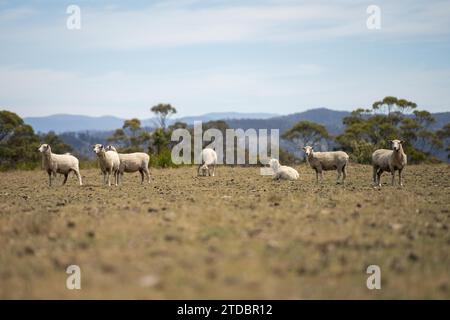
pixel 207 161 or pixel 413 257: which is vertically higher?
pixel 207 161

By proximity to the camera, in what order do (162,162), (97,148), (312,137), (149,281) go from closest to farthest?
(149,281) < (97,148) < (162,162) < (312,137)

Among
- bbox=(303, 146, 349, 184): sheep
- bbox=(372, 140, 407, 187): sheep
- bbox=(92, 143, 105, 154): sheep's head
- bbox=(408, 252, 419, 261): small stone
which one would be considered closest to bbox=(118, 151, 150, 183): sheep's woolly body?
bbox=(92, 143, 105, 154): sheep's head

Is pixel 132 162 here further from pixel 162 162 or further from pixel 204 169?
pixel 162 162

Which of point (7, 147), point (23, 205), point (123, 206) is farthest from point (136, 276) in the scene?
point (7, 147)

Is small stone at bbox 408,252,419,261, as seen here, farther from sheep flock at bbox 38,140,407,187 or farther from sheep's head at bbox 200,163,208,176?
sheep's head at bbox 200,163,208,176

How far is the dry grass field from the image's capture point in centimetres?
708

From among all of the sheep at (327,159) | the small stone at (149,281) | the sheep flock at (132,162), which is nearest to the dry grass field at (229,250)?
the small stone at (149,281)

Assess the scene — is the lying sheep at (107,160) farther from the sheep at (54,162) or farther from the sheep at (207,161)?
the sheep at (207,161)

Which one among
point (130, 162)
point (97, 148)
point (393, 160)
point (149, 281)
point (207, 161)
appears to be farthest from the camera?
point (207, 161)

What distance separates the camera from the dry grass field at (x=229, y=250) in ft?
23.2

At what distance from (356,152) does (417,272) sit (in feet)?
138

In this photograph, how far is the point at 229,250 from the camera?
861 centimetres

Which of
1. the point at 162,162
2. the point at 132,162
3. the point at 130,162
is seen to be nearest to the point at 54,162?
the point at 130,162
